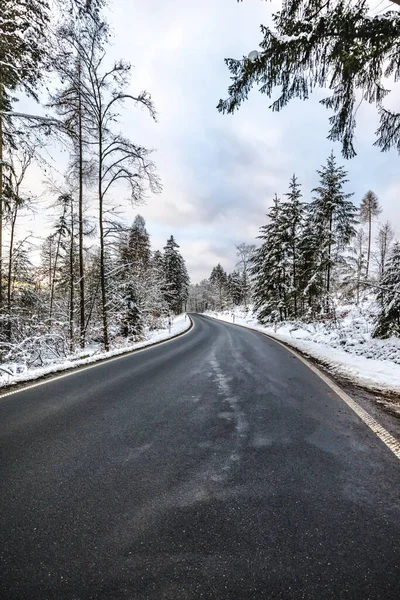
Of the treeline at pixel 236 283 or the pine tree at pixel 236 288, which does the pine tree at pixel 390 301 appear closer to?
the treeline at pixel 236 283

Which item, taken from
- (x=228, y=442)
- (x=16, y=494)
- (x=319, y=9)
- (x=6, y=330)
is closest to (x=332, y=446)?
(x=228, y=442)

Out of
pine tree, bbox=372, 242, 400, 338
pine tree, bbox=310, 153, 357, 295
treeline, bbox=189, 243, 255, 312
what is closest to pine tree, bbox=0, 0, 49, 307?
pine tree, bbox=372, 242, 400, 338

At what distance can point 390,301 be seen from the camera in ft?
28.3

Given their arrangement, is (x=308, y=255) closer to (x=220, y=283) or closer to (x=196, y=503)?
(x=196, y=503)

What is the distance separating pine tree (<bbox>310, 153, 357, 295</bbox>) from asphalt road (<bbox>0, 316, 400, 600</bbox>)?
1714 cm

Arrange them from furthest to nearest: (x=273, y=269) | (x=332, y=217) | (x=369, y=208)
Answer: (x=369, y=208)
(x=273, y=269)
(x=332, y=217)

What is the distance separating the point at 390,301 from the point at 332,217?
41.4ft

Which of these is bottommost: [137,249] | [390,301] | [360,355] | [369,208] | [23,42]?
[360,355]

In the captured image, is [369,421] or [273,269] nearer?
[369,421]

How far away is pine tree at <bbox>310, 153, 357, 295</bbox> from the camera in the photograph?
1884 centimetres

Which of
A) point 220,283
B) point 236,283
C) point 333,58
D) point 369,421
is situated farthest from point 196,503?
point 220,283

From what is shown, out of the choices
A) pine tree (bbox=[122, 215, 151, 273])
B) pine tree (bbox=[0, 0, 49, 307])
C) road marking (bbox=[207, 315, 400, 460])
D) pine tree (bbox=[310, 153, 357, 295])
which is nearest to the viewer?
road marking (bbox=[207, 315, 400, 460])

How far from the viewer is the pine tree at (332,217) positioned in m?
18.8

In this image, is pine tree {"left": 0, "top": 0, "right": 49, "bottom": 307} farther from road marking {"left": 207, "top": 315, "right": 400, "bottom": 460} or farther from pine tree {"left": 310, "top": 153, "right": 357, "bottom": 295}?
pine tree {"left": 310, "top": 153, "right": 357, "bottom": 295}
